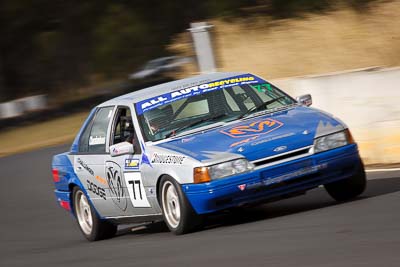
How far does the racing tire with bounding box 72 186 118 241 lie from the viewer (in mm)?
10445

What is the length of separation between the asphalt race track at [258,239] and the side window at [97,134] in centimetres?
97

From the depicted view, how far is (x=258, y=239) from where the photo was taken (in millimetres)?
7660

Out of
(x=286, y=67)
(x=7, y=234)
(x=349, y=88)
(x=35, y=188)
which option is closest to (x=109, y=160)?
(x=7, y=234)

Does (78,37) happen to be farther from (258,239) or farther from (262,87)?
(258,239)

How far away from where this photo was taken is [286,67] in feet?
67.7

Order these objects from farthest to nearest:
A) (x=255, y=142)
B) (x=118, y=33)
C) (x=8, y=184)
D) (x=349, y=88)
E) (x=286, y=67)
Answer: (x=118, y=33) → (x=286, y=67) → (x=8, y=184) → (x=349, y=88) → (x=255, y=142)

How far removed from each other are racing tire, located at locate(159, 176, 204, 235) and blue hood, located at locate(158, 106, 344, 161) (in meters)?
0.32

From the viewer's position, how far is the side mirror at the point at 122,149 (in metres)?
9.25

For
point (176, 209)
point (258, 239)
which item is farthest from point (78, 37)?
point (258, 239)

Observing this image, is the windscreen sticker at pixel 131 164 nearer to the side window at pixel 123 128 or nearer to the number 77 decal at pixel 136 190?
the number 77 decal at pixel 136 190

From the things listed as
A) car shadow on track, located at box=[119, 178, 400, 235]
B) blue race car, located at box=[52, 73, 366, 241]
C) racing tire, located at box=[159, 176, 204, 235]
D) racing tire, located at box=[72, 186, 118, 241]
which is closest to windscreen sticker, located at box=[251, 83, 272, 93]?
blue race car, located at box=[52, 73, 366, 241]

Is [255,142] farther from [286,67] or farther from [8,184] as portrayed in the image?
[286,67]

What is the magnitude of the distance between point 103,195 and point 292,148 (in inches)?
92.8

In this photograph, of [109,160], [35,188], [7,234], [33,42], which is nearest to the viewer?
[109,160]
